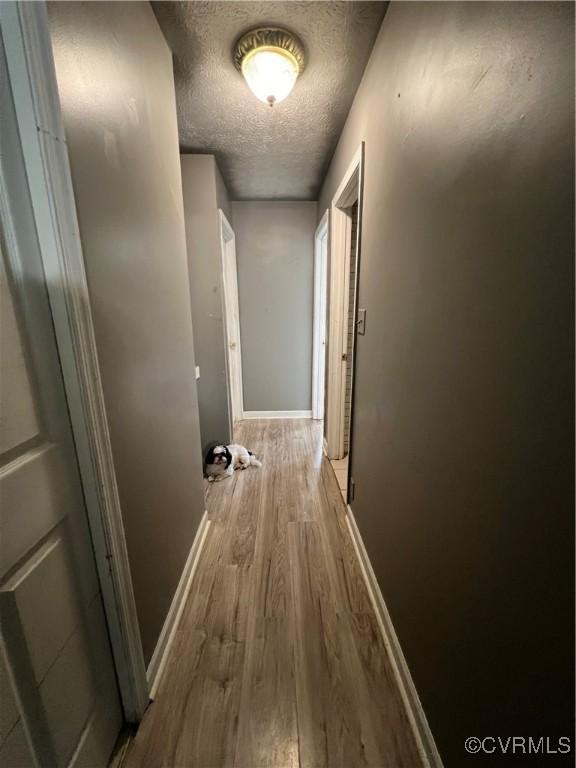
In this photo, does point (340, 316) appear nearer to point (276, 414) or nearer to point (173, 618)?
point (276, 414)

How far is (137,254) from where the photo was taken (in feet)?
3.21

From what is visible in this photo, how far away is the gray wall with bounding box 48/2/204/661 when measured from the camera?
73cm

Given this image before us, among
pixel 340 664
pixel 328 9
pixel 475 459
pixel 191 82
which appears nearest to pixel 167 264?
pixel 191 82

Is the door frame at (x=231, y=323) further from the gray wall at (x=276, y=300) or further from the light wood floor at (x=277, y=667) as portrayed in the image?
the light wood floor at (x=277, y=667)

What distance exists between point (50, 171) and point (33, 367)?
42 cm

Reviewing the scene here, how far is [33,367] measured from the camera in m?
0.61

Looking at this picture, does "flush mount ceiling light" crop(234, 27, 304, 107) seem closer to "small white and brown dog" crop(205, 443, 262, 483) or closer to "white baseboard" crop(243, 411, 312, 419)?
"small white and brown dog" crop(205, 443, 262, 483)

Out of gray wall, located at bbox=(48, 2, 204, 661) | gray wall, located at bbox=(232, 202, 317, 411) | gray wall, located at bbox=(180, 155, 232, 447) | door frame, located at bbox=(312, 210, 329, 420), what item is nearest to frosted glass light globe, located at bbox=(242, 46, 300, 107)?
gray wall, located at bbox=(48, 2, 204, 661)

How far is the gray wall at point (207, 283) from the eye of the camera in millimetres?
2182

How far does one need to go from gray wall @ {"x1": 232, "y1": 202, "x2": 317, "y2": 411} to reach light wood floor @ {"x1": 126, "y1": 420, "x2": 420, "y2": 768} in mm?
1880

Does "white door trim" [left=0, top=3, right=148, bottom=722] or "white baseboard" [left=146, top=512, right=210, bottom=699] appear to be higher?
"white door trim" [left=0, top=3, right=148, bottom=722]

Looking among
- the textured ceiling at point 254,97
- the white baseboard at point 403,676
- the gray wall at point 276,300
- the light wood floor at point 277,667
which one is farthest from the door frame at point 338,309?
the white baseboard at point 403,676

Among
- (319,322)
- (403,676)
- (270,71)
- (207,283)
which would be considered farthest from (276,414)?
(270,71)

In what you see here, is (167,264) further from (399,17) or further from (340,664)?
(340,664)
